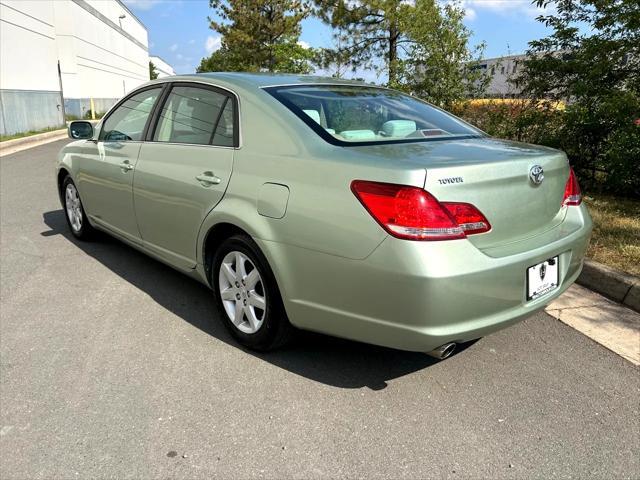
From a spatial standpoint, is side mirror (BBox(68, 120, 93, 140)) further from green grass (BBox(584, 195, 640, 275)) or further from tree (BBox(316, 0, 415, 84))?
tree (BBox(316, 0, 415, 84))

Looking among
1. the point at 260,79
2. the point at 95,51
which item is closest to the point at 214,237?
the point at 260,79

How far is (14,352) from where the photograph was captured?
3.12 m

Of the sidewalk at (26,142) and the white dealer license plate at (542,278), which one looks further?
the sidewalk at (26,142)

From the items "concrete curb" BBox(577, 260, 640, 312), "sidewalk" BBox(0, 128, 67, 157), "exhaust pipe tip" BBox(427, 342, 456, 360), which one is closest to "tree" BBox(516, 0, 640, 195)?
"concrete curb" BBox(577, 260, 640, 312)

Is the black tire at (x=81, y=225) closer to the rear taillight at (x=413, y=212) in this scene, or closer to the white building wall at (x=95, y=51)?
the rear taillight at (x=413, y=212)

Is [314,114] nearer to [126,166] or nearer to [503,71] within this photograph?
[126,166]

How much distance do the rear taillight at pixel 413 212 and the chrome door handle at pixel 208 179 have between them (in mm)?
1103

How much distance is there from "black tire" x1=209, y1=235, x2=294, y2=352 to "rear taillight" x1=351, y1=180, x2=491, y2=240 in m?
0.78

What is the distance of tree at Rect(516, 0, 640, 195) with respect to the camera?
617 centimetres

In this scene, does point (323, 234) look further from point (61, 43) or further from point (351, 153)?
point (61, 43)

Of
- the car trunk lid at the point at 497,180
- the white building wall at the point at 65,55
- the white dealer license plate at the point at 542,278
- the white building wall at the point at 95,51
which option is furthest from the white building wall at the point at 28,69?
the white dealer license plate at the point at 542,278

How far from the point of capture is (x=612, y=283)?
386 centimetres

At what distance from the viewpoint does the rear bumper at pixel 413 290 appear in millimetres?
2229

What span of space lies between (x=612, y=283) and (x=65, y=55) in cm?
3342
